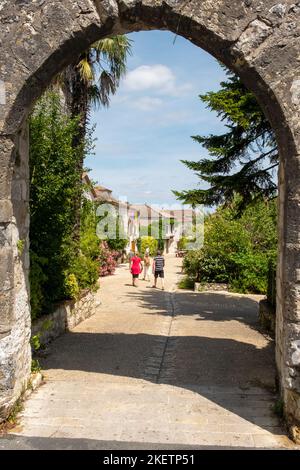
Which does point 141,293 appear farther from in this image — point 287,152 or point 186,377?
point 287,152

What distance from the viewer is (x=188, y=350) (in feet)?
21.8

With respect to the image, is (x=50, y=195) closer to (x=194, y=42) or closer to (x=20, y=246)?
(x=20, y=246)

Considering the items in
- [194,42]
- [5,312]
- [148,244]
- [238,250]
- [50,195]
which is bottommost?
[5,312]

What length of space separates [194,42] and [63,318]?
18.2ft

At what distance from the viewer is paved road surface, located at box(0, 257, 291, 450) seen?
12.2ft

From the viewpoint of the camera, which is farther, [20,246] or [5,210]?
[20,246]

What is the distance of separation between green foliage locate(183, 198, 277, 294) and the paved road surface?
6672 millimetres

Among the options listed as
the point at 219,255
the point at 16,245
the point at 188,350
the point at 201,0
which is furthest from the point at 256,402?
the point at 219,255

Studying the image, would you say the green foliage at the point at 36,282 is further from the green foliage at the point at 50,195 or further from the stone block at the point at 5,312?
the stone block at the point at 5,312

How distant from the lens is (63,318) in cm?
799

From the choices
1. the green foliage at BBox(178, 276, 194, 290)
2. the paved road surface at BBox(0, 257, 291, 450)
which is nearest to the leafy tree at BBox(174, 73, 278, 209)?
the paved road surface at BBox(0, 257, 291, 450)

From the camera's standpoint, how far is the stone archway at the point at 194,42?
11.9ft

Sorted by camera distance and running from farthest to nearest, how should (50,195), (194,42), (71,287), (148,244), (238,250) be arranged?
1. (148,244)
2. (238,250)
3. (71,287)
4. (50,195)
5. (194,42)

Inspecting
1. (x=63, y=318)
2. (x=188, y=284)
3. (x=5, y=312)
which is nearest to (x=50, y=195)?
(x=63, y=318)
